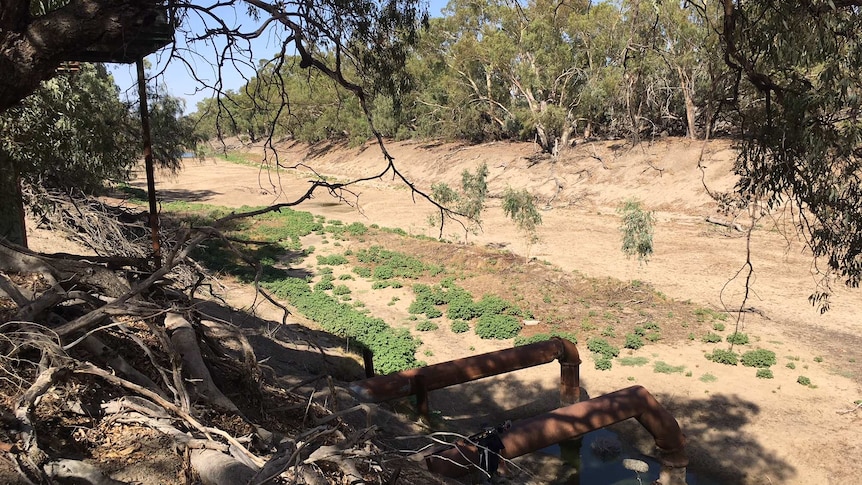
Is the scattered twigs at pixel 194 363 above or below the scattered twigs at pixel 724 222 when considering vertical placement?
above

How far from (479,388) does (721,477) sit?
4926 mm

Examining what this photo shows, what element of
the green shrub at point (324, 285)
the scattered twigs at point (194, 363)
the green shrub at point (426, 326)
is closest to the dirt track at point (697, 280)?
the green shrub at point (426, 326)

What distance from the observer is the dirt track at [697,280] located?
10.2m

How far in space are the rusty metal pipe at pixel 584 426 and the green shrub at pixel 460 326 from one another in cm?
673

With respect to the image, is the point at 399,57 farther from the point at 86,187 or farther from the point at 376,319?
the point at 86,187

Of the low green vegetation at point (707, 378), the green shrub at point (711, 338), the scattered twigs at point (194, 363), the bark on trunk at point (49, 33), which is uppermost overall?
the bark on trunk at point (49, 33)

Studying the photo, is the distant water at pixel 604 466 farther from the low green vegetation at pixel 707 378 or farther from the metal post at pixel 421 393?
the metal post at pixel 421 393

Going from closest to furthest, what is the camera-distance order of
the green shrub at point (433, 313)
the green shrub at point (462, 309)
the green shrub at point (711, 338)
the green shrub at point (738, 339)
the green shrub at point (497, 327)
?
the green shrub at point (738, 339), the green shrub at point (711, 338), the green shrub at point (497, 327), the green shrub at point (462, 309), the green shrub at point (433, 313)

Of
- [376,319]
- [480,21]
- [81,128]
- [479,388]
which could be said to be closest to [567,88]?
[480,21]

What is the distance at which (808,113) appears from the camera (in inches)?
232

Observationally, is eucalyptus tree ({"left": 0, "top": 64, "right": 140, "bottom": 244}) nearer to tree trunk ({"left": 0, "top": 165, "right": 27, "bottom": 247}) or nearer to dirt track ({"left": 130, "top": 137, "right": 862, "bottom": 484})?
tree trunk ({"left": 0, "top": 165, "right": 27, "bottom": 247})

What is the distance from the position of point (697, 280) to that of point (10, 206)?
17284 millimetres

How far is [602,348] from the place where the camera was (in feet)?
45.3

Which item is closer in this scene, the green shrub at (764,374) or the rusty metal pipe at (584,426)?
the rusty metal pipe at (584,426)
